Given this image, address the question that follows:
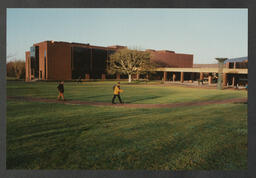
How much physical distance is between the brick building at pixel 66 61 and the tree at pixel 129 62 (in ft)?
4.80

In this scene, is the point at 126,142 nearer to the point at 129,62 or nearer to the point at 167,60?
the point at 129,62

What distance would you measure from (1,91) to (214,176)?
627 centimetres

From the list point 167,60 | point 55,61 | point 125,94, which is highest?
point 167,60

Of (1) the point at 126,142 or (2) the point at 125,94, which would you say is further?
(2) the point at 125,94

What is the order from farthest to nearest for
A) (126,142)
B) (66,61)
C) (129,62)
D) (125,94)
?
1. (129,62)
2. (66,61)
3. (125,94)
4. (126,142)

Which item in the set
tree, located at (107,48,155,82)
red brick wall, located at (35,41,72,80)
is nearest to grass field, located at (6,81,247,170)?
red brick wall, located at (35,41,72,80)

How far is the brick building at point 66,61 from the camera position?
29953 mm

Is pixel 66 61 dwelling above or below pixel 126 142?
above

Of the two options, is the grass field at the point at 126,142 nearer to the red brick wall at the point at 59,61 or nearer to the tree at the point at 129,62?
the red brick wall at the point at 59,61

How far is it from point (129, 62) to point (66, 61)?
10.0 m

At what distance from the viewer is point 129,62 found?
34.7 m

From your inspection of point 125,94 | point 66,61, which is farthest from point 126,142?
point 66,61

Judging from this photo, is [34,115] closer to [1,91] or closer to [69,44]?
[1,91]

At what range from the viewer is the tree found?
3394cm
